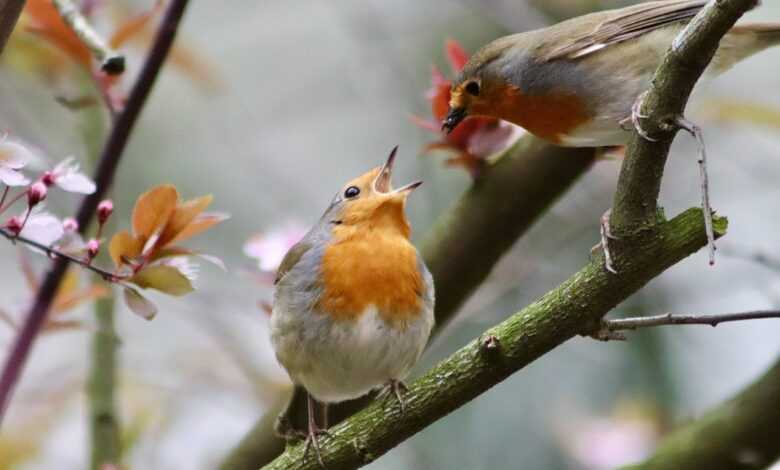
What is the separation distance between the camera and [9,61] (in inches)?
122

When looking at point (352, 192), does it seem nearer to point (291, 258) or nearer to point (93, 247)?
point (291, 258)

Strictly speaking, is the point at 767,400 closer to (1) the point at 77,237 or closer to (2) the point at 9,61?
(1) the point at 77,237

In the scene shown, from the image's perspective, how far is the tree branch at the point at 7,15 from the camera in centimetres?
142

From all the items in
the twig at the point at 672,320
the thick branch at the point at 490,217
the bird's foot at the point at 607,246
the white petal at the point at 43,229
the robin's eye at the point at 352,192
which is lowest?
the thick branch at the point at 490,217

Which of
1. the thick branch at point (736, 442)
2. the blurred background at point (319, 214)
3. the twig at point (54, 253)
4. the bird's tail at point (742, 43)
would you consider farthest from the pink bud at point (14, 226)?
the bird's tail at point (742, 43)

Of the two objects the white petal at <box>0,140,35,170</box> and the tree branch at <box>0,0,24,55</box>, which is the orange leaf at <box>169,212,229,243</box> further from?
the tree branch at <box>0,0,24,55</box>

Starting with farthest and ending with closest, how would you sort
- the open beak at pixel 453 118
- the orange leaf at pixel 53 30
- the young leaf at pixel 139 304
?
the open beak at pixel 453 118 < the orange leaf at pixel 53 30 < the young leaf at pixel 139 304

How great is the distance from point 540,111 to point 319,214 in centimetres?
329

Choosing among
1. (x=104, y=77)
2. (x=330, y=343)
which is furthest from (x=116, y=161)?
(x=330, y=343)

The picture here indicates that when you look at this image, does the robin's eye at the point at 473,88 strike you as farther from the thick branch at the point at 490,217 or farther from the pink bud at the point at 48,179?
the pink bud at the point at 48,179

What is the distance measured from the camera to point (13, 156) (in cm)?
150

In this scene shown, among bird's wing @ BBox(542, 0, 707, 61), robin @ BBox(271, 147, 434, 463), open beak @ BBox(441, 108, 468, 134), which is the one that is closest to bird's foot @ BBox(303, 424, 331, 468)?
robin @ BBox(271, 147, 434, 463)

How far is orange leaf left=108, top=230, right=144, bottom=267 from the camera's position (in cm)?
173

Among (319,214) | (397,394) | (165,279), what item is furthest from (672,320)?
(319,214)
